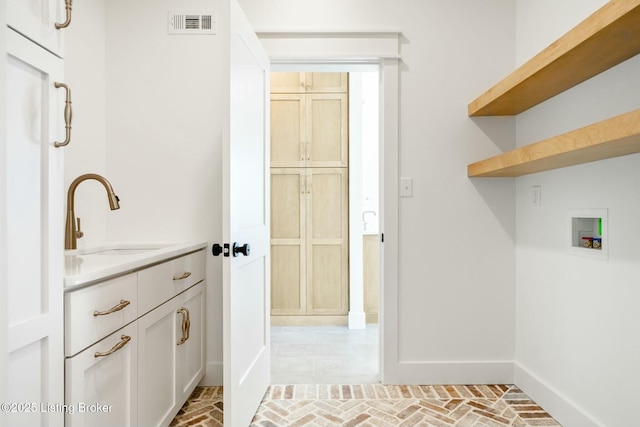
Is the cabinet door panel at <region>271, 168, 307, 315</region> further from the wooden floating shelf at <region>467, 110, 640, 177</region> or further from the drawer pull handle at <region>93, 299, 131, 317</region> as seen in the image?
the drawer pull handle at <region>93, 299, 131, 317</region>

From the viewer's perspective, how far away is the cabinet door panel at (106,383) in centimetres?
113

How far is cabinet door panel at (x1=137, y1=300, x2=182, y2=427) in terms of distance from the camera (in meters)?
1.53

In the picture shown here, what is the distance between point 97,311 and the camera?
1238mm

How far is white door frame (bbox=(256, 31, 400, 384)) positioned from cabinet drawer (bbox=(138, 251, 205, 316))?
1.09 metres

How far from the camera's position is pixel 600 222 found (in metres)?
1.67

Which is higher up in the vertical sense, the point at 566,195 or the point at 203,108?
the point at 203,108

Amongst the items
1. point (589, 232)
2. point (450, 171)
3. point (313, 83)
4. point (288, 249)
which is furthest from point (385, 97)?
point (288, 249)

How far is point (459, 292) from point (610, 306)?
0.82 meters

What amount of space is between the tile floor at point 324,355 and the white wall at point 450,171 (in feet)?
1.83

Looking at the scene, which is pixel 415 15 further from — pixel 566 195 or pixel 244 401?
pixel 244 401

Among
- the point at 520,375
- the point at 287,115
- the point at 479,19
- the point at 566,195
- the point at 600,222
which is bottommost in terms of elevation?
the point at 520,375

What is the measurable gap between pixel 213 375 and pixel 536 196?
2138 millimetres

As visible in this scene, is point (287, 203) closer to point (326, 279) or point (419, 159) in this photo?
point (326, 279)

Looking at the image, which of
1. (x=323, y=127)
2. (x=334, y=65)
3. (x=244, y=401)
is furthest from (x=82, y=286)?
(x=323, y=127)
